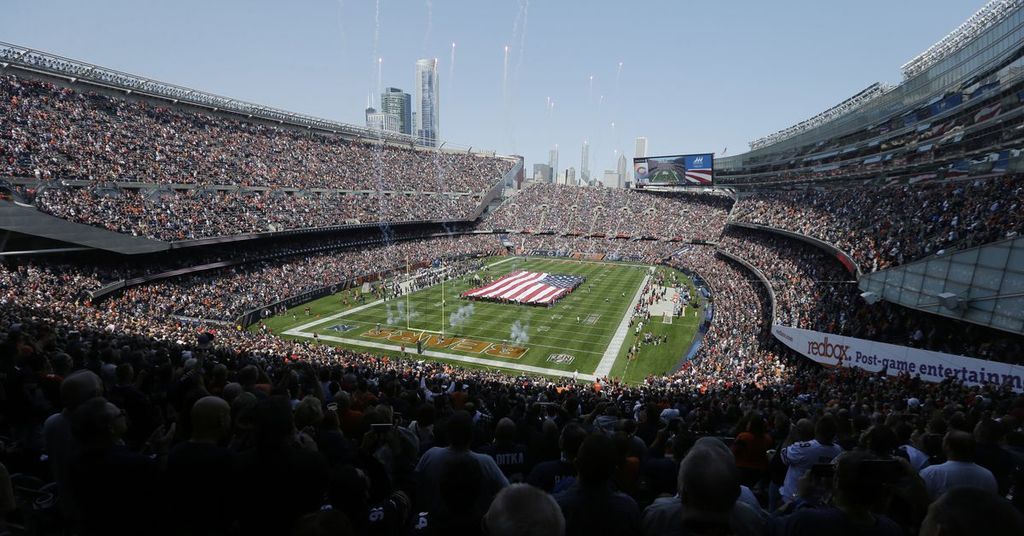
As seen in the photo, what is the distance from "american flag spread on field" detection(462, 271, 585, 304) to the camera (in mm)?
45406

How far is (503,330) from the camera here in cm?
3703

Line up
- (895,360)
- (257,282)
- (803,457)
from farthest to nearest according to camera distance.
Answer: (257,282) → (895,360) → (803,457)

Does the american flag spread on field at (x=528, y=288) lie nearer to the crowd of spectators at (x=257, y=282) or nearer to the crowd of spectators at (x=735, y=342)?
the crowd of spectators at (x=257, y=282)

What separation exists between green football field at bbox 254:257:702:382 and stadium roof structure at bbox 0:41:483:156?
88.8ft

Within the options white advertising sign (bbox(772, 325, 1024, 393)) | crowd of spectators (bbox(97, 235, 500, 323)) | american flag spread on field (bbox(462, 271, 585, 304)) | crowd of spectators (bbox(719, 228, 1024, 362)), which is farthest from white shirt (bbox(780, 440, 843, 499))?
american flag spread on field (bbox(462, 271, 585, 304))

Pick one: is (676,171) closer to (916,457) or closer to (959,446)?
(916,457)

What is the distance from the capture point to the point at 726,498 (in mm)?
2514

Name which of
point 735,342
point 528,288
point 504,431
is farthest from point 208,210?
point 504,431

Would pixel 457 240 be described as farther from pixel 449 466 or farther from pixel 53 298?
pixel 449 466

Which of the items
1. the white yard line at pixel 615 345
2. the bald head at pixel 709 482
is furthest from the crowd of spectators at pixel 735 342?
the bald head at pixel 709 482

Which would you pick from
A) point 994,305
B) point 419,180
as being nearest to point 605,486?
point 994,305

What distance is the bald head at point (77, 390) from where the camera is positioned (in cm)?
413

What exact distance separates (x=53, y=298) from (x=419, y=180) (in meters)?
54.5

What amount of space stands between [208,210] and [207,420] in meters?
45.7
